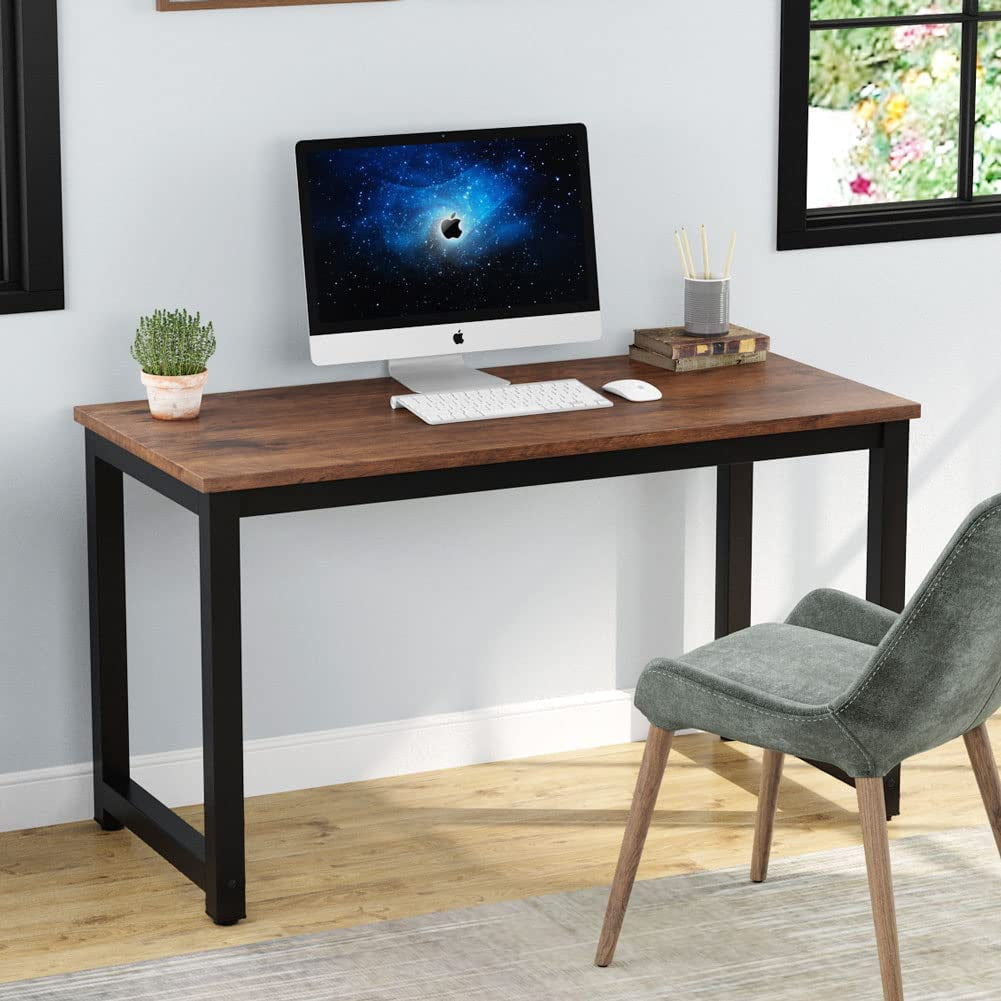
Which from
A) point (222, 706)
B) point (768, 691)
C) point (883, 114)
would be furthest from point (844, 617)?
point (883, 114)

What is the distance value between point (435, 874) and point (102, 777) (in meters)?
0.65

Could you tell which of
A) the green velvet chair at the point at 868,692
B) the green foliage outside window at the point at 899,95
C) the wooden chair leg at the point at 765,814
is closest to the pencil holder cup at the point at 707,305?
the green foliage outside window at the point at 899,95

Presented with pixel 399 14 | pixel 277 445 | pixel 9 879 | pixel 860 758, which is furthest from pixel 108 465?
pixel 860 758

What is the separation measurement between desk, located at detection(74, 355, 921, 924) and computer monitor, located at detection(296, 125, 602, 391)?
118 millimetres

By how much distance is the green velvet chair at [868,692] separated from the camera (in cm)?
256

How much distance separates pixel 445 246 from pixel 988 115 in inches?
55.3

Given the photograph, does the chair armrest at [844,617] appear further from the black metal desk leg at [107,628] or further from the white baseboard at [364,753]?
the black metal desk leg at [107,628]

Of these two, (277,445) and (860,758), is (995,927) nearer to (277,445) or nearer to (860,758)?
(860,758)

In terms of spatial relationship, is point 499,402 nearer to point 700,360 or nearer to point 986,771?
point 700,360

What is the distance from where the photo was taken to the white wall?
3.39 meters

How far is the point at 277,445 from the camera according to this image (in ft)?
10.2

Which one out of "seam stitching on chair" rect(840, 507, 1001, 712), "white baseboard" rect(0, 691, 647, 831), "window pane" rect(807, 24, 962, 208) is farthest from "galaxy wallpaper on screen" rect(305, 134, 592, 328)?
"seam stitching on chair" rect(840, 507, 1001, 712)

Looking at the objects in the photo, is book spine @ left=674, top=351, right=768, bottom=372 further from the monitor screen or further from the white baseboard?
the white baseboard

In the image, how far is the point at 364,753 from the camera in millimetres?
3752
